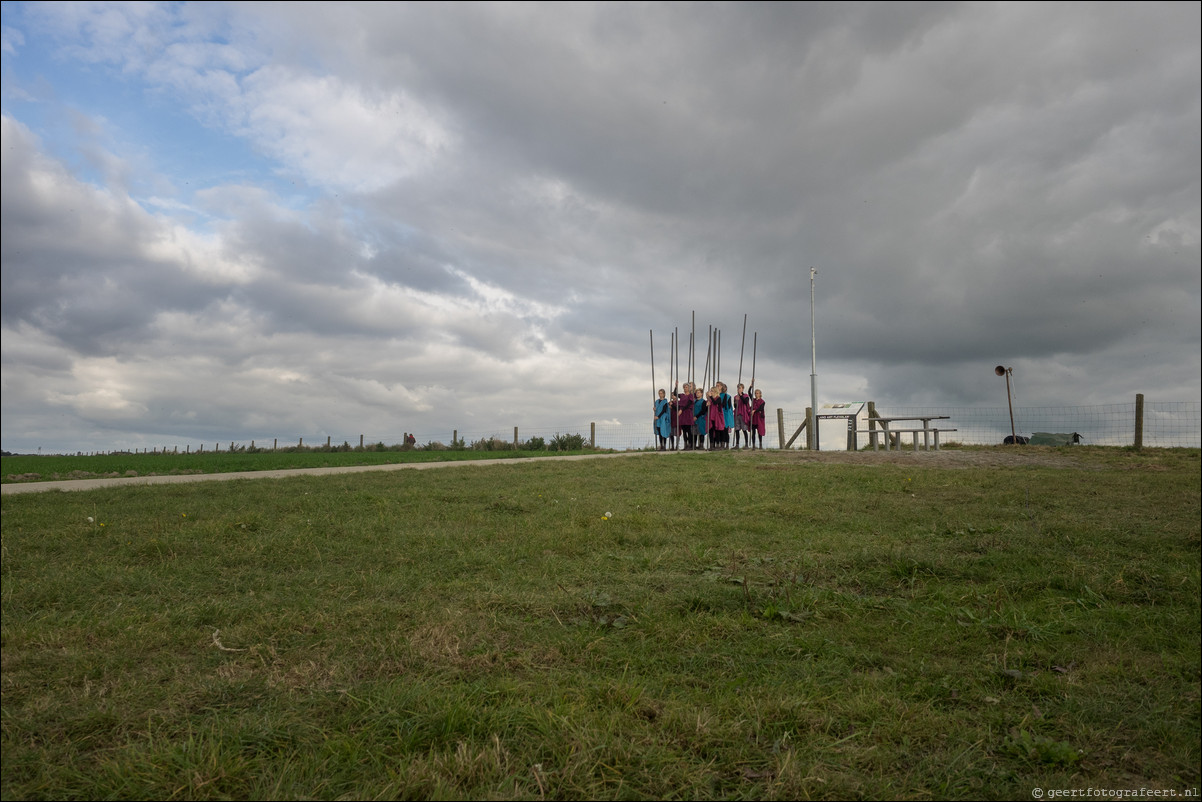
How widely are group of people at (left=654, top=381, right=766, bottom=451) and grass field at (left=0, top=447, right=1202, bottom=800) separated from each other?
46.3 ft

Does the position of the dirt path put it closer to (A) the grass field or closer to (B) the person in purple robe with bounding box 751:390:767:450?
(A) the grass field

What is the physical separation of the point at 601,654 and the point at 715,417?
61.5 ft

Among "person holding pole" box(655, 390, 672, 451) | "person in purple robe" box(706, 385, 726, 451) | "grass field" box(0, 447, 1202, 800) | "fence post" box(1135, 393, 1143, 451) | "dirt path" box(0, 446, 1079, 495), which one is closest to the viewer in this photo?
"grass field" box(0, 447, 1202, 800)

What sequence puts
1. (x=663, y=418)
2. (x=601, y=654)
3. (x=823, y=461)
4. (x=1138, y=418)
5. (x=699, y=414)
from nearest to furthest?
(x=601, y=654) < (x=823, y=461) < (x=1138, y=418) < (x=699, y=414) < (x=663, y=418)

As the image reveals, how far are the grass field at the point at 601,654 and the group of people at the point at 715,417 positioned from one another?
14099 mm

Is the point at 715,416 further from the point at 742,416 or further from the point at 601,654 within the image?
the point at 601,654

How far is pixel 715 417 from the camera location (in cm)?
2217

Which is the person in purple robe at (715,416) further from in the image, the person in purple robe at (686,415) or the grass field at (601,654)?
the grass field at (601,654)

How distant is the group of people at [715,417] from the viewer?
2214cm

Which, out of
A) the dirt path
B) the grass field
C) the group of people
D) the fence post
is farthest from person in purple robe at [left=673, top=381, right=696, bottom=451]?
the grass field

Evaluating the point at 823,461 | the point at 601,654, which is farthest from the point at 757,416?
the point at 601,654

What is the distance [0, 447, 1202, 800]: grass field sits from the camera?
2627 mm

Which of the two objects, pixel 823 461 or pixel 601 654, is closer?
pixel 601 654

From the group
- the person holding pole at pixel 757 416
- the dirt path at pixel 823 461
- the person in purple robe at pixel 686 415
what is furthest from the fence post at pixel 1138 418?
the person in purple robe at pixel 686 415
